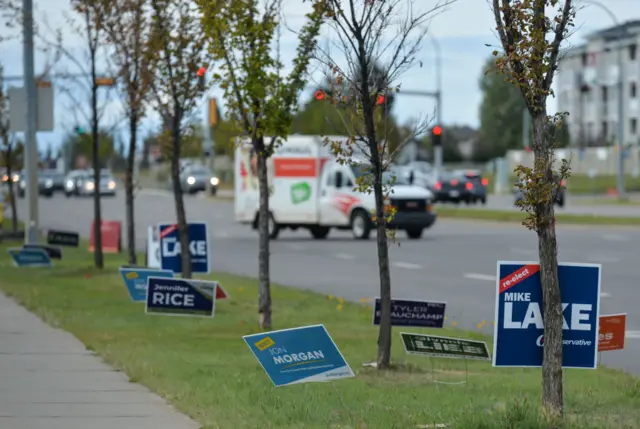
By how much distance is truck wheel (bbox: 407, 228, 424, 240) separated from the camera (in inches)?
1399

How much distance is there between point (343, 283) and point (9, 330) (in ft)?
27.9

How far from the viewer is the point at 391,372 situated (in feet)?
35.4

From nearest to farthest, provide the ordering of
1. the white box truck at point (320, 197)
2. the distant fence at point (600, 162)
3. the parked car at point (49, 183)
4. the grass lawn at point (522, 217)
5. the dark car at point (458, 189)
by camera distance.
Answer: the white box truck at point (320, 197), the grass lawn at point (522, 217), the dark car at point (458, 189), the parked car at point (49, 183), the distant fence at point (600, 162)

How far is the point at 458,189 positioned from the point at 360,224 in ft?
88.3

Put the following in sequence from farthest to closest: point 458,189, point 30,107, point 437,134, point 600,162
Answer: point 600,162 < point 458,189 < point 437,134 < point 30,107

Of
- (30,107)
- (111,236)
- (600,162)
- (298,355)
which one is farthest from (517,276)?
(600,162)

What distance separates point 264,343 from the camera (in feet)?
27.7

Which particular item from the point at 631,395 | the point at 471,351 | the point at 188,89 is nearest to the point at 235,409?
the point at 471,351

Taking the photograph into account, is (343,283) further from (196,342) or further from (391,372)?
(391,372)

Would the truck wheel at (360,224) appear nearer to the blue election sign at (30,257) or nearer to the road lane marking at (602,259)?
the road lane marking at (602,259)

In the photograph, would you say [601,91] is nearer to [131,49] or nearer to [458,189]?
[458,189]

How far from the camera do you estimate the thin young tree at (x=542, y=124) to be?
7824mm

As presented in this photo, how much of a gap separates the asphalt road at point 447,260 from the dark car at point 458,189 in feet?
50.3

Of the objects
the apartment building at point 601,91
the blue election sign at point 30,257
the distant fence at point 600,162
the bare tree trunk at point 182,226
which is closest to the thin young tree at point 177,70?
the bare tree trunk at point 182,226
